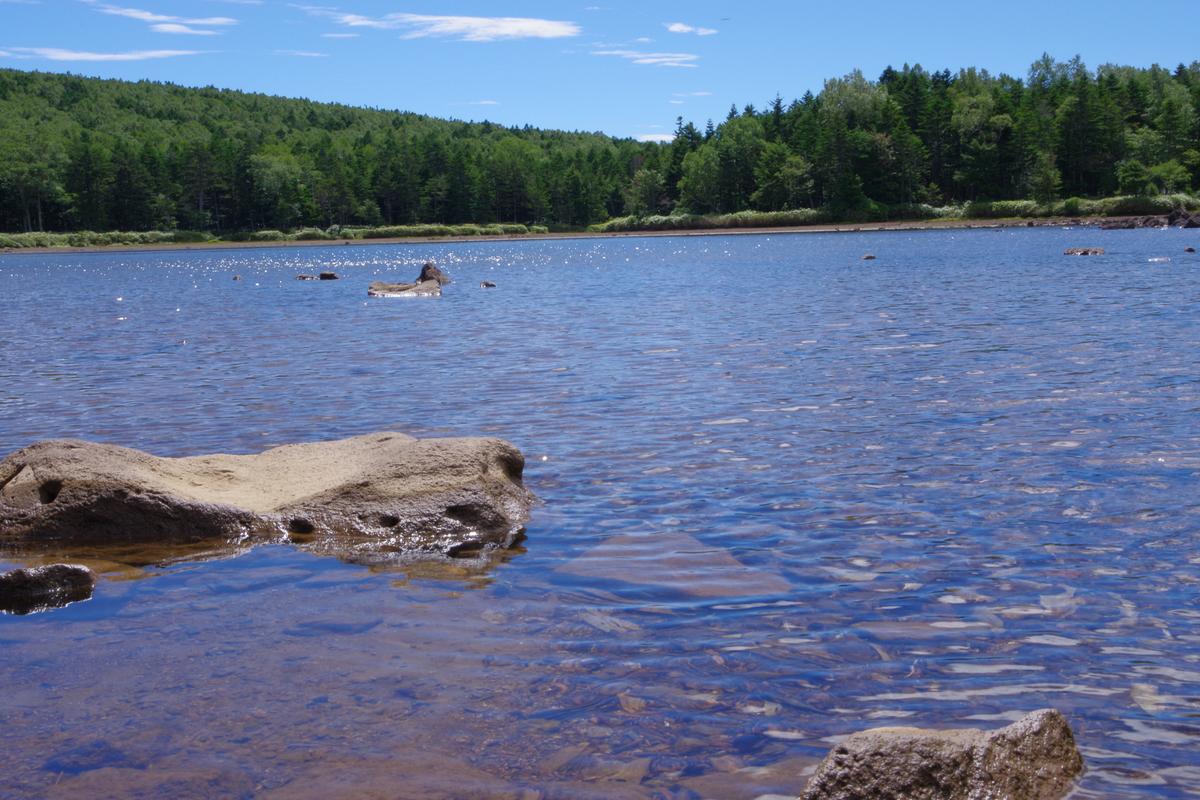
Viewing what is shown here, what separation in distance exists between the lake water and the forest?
112 meters

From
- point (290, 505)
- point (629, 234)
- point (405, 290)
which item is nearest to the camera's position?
point (290, 505)

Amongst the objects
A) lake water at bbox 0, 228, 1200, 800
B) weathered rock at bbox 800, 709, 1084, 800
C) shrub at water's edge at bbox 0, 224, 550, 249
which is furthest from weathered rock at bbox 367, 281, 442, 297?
shrub at water's edge at bbox 0, 224, 550, 249

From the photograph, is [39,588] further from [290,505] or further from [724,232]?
[724,232]

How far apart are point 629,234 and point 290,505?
14306 centimetres

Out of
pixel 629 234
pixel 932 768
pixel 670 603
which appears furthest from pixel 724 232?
pixel 932 768

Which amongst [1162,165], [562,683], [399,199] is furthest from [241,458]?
[399,199]

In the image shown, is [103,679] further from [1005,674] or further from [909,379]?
[909,379]

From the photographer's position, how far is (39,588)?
7.66 m

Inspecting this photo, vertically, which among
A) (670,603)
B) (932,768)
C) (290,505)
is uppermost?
(932,768)

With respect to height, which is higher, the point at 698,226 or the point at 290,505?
the point at 698,226

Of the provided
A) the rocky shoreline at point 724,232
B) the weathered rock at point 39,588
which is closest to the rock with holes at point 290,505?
the weathered rock at point 39,588

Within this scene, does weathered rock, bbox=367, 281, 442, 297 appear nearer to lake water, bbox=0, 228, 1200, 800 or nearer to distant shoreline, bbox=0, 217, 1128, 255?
lake water, bbox=0, 228, 1200, 800

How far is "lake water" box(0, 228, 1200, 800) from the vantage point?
5.27 m

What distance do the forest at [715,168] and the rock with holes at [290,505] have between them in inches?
4620
